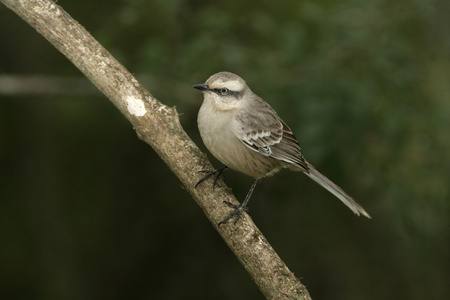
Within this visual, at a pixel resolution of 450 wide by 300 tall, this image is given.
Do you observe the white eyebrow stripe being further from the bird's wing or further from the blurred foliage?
the blurred foliage

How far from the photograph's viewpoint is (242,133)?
15.1ft

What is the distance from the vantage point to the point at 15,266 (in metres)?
7.20

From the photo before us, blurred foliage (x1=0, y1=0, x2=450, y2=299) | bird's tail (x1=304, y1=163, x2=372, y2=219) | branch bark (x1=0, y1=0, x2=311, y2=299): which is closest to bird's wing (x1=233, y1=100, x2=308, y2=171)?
bird's tail (x1=304, y1=163, x2=372, y2=219)

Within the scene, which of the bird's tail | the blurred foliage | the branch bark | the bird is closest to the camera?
the branch bark

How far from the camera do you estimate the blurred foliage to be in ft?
16.8

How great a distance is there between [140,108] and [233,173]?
2.05 metres

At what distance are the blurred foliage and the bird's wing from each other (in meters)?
0.24

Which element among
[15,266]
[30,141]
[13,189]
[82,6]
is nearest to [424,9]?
[82,6]

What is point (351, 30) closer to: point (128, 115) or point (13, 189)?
point (128, 115)

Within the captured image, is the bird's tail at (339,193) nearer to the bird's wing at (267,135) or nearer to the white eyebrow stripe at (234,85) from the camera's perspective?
the bird's wing at (267,135)

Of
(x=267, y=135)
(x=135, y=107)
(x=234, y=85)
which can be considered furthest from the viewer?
(x=267, y=135)

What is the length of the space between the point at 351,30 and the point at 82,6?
3146 millimetres

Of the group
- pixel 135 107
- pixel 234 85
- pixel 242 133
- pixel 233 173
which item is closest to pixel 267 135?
pixel 242 133

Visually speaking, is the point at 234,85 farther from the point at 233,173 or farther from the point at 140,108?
the point at 233,173
